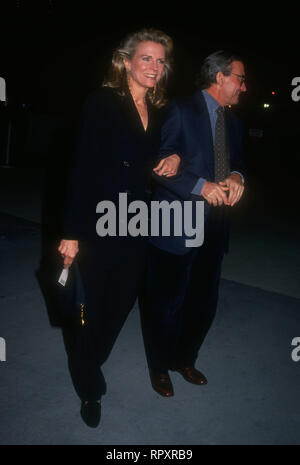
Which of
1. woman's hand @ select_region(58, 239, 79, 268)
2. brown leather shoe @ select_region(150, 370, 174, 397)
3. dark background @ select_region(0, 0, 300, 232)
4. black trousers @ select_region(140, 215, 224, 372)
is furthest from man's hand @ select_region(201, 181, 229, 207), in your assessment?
dark background @ select_region(0, 0, 300, 232)

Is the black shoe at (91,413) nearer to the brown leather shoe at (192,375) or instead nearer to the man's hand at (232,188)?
the brown leather shoe at (192,375)

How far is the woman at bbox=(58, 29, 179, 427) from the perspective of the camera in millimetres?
2027

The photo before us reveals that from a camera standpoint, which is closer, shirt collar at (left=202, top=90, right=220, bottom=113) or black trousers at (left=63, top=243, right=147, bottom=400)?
black trousers at (left=63, top=243, right=147, bottom=400)

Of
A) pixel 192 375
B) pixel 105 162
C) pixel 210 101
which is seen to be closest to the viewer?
pixel 105 162

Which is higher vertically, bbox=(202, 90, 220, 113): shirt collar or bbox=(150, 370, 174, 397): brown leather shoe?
bbox=(202, 90, 220, 113): shirt collar

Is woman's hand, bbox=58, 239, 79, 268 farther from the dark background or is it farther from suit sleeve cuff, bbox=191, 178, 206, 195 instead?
the dark background

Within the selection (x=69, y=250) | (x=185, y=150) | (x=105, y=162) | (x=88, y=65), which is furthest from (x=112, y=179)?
(x=88, y=65)

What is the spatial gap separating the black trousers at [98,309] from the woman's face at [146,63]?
0.89 m

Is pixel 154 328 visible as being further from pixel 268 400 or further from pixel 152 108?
pixel 152 108

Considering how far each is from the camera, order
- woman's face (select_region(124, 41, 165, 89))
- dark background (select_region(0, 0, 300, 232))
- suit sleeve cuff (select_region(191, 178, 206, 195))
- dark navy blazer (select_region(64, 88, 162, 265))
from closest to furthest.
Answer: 1. dark navy blazer (select_region(64, 88, 162, 265))
2. woman's face (select_region(124, 41, 165, 89))
3. suit sleeve cuff (select_region(191, 178, 206, 195))
4. dark background (select_region(0, 0, 300, 232))

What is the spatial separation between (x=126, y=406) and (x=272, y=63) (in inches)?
994

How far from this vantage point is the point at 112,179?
2.08 meters

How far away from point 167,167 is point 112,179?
29 cm

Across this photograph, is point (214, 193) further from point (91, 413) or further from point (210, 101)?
point (91, 413)
